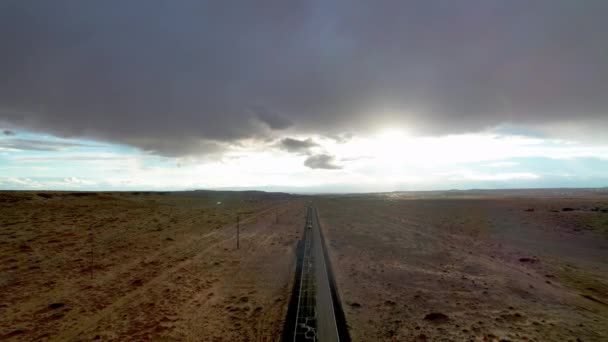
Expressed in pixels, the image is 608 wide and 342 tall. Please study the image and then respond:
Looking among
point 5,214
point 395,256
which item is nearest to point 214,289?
point 395,256

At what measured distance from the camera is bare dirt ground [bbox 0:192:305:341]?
11.3 m

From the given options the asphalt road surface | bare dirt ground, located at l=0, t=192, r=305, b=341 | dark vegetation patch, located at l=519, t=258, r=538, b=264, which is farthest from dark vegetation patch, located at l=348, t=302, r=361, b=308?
dark vegetation patch, located at l=519, t=258, r=538, b=264

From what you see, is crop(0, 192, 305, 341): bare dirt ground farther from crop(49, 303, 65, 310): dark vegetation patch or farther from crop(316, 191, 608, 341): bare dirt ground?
crop(316, 191, 608, 341): bare dirt ground

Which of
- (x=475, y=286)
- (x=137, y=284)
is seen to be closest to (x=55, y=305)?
(x=137, y=284)

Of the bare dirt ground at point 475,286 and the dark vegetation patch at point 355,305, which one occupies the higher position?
the bare dirt ground at point 475,286

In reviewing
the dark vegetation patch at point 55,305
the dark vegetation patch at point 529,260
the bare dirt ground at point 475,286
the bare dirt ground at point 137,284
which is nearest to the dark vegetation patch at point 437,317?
the bare dirt ground at point 475,286

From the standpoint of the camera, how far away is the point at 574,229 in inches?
1304

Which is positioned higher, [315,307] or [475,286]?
[475,286]

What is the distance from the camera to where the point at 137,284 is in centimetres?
1609

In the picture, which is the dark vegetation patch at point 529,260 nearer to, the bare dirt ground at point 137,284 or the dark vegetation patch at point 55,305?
the bare dirt ground at point 137,284

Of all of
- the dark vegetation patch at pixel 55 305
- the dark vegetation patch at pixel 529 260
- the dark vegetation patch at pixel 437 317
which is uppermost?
the dark vegetation patch at pixel 529 260

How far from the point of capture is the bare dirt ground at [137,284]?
37.0 feet

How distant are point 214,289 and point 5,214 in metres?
38.6

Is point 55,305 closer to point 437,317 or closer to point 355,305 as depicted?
point 355,305
